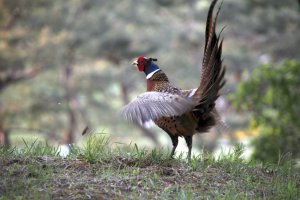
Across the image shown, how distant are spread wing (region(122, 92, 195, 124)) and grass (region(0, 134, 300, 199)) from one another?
42cm

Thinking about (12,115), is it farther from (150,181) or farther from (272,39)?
(150,181)

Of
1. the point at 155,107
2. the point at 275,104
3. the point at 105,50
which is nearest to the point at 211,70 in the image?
the point at 155,107

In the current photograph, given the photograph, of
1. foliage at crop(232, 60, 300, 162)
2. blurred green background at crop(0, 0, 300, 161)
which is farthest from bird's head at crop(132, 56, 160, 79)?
blurred green background at crop(0, 0, 300, 161)

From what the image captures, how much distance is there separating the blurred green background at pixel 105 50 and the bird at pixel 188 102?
9.25m

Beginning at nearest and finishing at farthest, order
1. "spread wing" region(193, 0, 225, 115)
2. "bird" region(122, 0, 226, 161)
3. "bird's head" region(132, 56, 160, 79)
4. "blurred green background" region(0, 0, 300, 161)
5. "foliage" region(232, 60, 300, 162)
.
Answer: "bird" region(122, 0, 226, 161), "spread wing" region(193, 0, 225, 115), "bird's head" region(132, 56, 160, 79), "foliage" region(232, 60, 300, 162), "blurred green background" region(0, 0, 300, 161)

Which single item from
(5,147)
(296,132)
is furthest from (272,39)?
(5,147)

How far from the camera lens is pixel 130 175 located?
4.62 metres

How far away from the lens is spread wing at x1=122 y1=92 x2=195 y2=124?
16.1 feet

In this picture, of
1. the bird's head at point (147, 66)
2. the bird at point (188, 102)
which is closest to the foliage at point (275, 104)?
the bird's head at point (147, 66)

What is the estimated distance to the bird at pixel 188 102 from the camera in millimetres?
5046

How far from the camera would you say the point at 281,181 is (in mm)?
4988

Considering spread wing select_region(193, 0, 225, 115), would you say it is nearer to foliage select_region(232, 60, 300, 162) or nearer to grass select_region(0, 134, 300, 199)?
grass select_region(0, 134, 300, 199)

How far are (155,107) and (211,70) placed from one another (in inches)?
32.2

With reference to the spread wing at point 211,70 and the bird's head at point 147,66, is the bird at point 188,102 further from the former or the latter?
the bird's head at point 147,66
